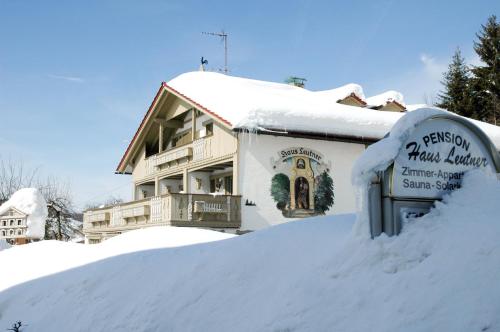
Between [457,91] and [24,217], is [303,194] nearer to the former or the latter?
[24,217]

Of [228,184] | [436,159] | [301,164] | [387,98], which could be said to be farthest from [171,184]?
[436,159]

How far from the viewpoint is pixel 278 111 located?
1920 cm

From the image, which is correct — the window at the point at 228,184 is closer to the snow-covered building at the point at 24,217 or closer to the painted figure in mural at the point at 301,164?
the painted figure in mural at the point at 301,164

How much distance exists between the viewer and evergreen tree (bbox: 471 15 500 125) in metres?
39.3

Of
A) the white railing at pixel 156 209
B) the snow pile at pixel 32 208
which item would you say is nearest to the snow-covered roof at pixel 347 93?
the white railing at pixel 156 209

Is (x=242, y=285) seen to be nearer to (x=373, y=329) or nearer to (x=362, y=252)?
(x=362, y=252)

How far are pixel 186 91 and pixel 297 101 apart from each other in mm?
5042

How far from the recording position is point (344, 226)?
22.7 feet

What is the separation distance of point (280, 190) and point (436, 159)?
13217mm

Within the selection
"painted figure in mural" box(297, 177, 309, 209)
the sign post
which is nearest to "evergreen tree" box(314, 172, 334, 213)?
"painted figure in mural" box(297, 177, 309, 209)

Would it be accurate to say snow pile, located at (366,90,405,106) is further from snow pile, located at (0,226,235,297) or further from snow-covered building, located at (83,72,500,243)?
snow pile, located at (0,226,235,297)

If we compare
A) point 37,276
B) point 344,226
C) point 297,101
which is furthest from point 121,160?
point 344,226

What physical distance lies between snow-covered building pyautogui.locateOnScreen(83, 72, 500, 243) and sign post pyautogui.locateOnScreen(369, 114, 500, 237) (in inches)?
484

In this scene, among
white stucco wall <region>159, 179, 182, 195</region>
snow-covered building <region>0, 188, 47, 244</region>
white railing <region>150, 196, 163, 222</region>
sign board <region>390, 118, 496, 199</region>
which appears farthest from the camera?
white stucco wall <region>159, 179, 182, 195</region>
